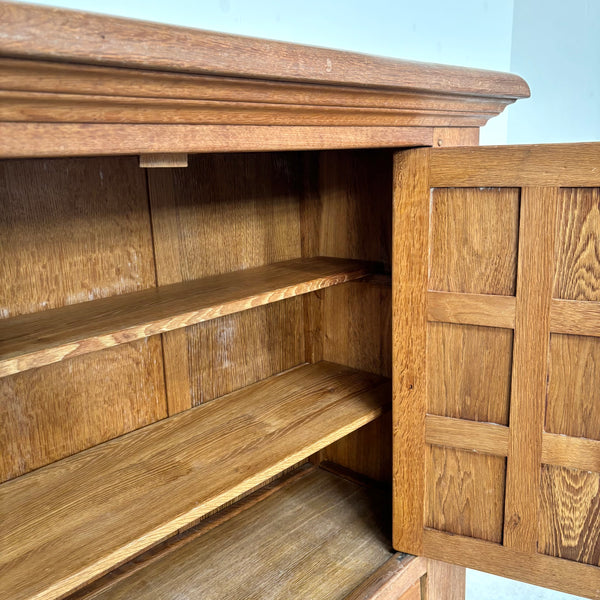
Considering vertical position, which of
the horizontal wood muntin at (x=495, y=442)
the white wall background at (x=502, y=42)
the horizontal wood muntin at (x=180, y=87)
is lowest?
the horizontal wood muntin at (x=495, y=442)

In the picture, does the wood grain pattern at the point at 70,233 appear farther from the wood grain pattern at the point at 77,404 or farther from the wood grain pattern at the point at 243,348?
the wood grain pattern at the point at 243,348

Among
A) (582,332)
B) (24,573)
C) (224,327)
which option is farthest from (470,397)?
(24,573)

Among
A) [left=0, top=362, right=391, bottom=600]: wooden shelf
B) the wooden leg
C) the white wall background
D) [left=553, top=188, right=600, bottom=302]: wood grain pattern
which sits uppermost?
the white wall background

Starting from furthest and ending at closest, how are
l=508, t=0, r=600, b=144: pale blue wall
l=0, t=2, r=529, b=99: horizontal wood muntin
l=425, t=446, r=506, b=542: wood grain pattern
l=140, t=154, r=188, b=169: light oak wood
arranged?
l=508, t=0, r=600, b=144: pale blue wall, l=425, t=446, r=506, b=542: wood grain pattern, l=140, t=154, r=188, b=169: light oak wood, l=0, t=2, r=529, b=99: horizontal wood muntin

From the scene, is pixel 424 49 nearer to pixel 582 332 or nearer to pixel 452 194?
pixel 452 194

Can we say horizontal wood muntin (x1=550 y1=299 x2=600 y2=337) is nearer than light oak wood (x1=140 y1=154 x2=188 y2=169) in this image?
No

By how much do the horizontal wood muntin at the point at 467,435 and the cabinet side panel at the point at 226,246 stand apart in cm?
57

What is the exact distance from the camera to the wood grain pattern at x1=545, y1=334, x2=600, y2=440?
121cm

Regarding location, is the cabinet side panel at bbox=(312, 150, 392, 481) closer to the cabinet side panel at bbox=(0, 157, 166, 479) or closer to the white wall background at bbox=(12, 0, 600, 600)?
the white wall background at bbox=(12, 0, 600, 600)

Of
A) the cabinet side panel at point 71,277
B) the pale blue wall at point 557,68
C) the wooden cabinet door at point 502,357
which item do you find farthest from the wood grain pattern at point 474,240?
the pale blue wall at point 557,68

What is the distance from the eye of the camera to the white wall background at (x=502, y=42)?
183 centimetres

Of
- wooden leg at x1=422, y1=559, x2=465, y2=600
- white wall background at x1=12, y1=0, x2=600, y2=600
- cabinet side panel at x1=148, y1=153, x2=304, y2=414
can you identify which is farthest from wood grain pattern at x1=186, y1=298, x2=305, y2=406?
white wall background at x1=12, y1=0, x2=600, y2=600

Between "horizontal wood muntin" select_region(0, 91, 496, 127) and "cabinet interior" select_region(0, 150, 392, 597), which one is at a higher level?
"horizontal wood muntin" select_region(0, 91, 496, 127)

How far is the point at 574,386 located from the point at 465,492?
0.36 meters
